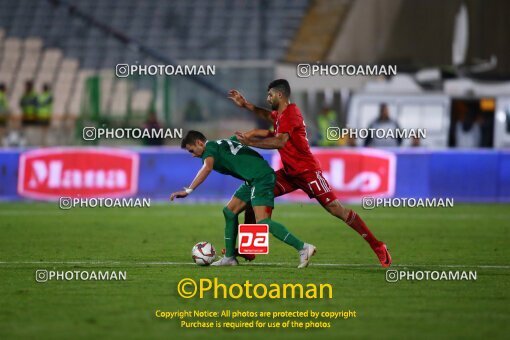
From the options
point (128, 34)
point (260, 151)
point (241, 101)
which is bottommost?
point (260, 151)

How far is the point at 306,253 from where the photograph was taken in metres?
13.1

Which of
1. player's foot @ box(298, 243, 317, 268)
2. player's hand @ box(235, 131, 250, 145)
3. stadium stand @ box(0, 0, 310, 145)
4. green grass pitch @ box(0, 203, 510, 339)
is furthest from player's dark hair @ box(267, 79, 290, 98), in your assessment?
stadium stand @ box(0, 0, 310, 145)

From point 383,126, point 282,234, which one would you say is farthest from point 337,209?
point 383,126

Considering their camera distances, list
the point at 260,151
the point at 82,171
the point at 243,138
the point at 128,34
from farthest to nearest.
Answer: the point at 128,34, the point at 260,151, the point at 82,171, the point at 243,138

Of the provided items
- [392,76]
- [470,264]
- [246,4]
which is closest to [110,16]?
[246,4]

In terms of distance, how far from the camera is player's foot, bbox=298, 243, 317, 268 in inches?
515

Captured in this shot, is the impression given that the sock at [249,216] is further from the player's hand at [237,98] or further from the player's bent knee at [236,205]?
the player's hand at [237,98]

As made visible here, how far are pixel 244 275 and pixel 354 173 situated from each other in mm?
13030

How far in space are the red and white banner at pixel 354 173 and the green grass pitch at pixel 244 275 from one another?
2670 millimetres

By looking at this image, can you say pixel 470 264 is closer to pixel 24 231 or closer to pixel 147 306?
pixel 147 306

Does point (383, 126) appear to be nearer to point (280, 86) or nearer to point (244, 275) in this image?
point (280, 86)

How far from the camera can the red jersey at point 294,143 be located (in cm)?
1316

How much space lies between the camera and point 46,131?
3122cm

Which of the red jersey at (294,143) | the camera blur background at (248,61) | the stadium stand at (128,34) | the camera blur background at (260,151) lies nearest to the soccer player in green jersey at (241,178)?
the red jersey at (294,143)
